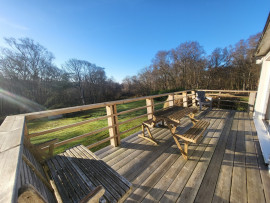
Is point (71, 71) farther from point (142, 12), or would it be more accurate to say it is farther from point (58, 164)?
point (58, 164)

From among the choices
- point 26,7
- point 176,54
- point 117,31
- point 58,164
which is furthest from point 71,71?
point 58,164

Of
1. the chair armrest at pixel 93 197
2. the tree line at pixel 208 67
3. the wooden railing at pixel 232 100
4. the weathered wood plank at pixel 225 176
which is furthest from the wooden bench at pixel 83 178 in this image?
the tree line at pixel 208 67

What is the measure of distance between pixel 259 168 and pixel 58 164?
304cm

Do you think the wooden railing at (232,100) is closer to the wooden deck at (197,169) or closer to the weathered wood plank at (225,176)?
the wooden deck at (197,169)

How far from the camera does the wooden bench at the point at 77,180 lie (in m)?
0.74

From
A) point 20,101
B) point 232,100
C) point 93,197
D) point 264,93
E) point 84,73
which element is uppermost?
point 84,73

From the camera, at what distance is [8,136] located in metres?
0.83

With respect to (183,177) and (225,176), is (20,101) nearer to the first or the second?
(183,177)

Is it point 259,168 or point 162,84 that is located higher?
point 162,84

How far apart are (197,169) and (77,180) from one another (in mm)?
1789

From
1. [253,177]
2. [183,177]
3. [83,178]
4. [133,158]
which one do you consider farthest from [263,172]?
[83,178]

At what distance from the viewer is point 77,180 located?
968 millimetres

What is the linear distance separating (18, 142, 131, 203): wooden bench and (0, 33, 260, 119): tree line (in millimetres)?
14489

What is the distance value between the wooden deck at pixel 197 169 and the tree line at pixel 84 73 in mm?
12723
